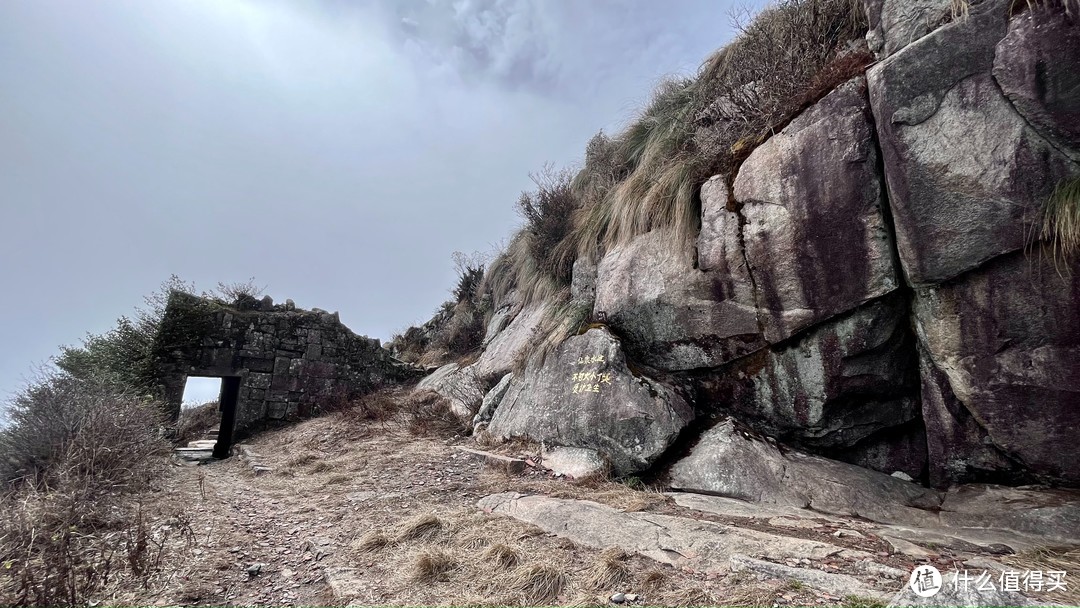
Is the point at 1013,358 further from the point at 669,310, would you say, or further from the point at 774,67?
the point at 774,67

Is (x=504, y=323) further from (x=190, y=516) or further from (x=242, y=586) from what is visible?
(x=242, y=586)

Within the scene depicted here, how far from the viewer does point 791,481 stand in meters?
4.23

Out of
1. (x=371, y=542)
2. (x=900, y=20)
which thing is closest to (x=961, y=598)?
(x=371, y=542)

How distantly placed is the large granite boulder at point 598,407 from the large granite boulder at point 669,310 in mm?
376

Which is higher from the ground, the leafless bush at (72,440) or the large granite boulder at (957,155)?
the large granite boulder at (957,155)

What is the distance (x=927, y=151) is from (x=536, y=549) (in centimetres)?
439

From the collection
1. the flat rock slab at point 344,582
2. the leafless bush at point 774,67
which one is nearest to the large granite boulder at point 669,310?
the leafless bush at point 774,67

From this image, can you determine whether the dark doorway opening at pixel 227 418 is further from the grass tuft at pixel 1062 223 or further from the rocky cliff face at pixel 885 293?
the grass tuft at pixel 1062 223

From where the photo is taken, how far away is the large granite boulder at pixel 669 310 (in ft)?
17.0

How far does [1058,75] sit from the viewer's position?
333 centimetres

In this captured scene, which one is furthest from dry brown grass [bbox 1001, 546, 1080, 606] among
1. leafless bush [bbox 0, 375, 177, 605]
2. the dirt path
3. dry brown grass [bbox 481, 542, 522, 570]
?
leafless bush [bbox 0, 375, 177, 605]

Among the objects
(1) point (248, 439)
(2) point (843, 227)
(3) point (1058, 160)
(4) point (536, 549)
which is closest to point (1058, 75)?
(3) point (1058, 160)

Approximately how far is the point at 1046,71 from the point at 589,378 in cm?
461

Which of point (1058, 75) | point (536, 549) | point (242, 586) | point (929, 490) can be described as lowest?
point (242, 586)
